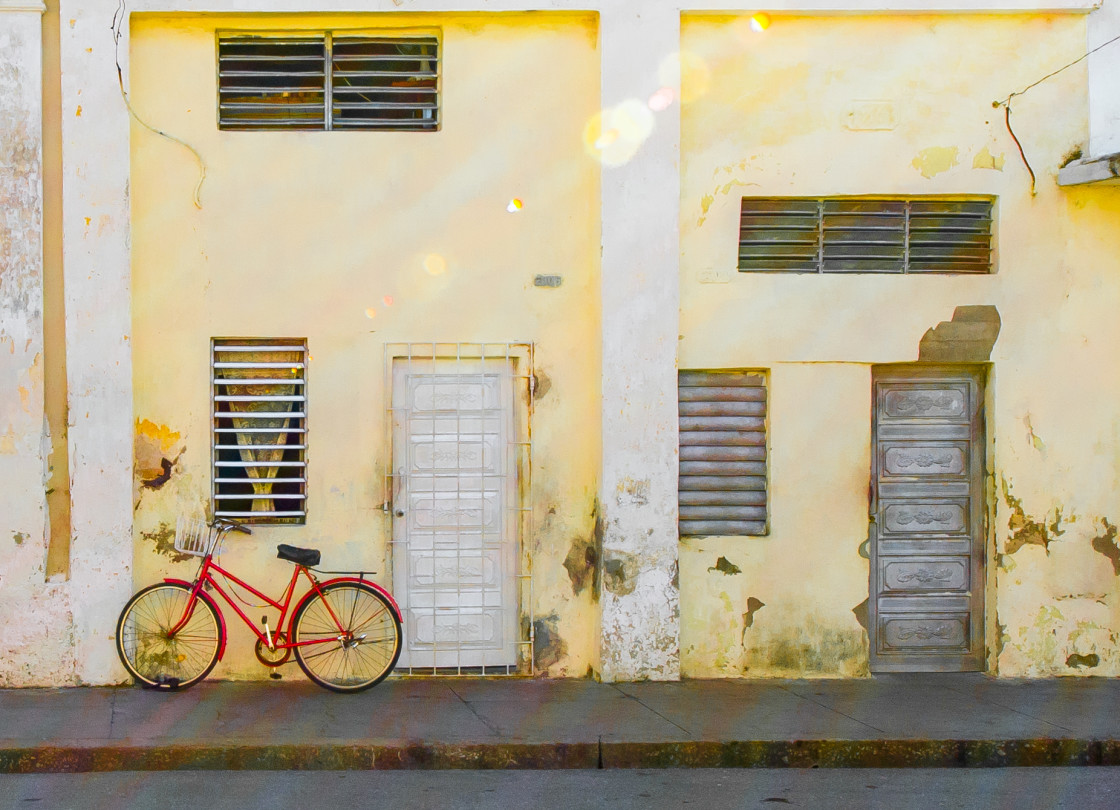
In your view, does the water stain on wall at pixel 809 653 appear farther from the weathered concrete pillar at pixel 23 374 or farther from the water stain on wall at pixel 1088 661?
the weathered concrete pillar at pixel 23 374

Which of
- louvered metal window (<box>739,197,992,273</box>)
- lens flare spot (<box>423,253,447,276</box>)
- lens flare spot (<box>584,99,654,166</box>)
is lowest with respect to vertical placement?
lens flare spot (<box>423,253,447,276</box>)

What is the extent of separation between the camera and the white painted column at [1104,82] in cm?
880

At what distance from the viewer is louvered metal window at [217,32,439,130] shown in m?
8.79

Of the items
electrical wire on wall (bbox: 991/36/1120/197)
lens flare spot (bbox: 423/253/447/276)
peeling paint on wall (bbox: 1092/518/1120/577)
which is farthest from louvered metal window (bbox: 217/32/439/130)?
peeling paint on wall (bbox: 1092/518/1120/577)

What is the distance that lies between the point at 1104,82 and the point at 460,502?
5.77m

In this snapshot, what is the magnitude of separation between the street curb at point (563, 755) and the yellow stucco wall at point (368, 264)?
1.85 m

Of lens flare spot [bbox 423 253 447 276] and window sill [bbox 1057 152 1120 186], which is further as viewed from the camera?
lens flare spot [bbox 423 253 447 276]

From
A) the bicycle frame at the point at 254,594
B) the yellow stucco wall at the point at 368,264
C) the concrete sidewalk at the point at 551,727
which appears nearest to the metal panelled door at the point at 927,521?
the concrete sidewalk at the point at 551,727

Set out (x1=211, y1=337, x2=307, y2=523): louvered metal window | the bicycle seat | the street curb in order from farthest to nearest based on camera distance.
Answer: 1. (x1=211, y1=337, x2=307, y2=523): louvered metal window
2. the bicycle seat
3. the street curb

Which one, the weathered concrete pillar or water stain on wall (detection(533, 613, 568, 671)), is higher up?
the weathered concrete pillar

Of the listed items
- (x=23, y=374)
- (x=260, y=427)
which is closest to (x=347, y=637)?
(x=260, y=427)

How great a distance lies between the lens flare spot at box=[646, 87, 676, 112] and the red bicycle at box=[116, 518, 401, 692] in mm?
4017

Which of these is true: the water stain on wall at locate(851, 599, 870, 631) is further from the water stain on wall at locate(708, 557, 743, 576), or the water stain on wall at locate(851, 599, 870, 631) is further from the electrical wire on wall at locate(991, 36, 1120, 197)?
the electrical wire on wall at locate(991, 36, 1120, 197)

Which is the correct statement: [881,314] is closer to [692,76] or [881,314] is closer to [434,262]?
[692,76]
